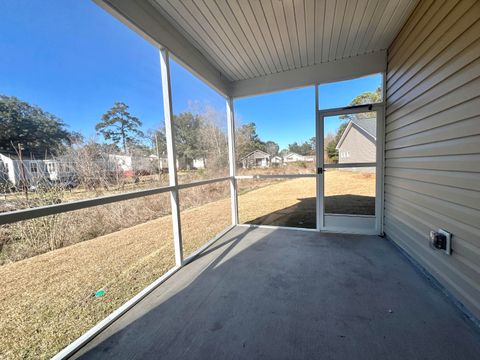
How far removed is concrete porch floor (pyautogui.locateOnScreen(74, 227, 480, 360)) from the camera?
1251 millimetres

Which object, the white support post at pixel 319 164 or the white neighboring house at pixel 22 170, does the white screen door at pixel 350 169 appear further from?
the white neighboring house at pixel 22 170

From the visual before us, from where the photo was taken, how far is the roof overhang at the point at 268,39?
1928 millimetres

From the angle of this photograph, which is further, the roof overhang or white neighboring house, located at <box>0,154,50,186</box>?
the roof overhang

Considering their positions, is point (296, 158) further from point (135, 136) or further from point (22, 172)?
point (22, 172)

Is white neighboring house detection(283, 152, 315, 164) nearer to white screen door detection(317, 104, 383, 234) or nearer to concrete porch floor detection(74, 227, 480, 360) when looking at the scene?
white screen door detection(317, 104, 383, 234)

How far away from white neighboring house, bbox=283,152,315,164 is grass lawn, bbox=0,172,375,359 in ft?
1.63

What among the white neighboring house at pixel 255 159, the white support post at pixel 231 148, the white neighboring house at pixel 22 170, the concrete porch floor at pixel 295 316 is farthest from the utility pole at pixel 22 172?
the white neighboring house at pixel 255 159

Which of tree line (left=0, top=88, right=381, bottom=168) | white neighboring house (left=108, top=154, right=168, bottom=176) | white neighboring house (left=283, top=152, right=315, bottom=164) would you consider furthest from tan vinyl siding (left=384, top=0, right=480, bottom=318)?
white neighboring house (left=108, top=154, right=168, bottom=176)

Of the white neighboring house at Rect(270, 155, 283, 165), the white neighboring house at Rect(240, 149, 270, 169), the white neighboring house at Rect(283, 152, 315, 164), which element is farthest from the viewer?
the white neighboring house at Rect(240, 149, 270, 169)

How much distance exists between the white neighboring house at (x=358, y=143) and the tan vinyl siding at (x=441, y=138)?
18.7 inches

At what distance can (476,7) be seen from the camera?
4.36 feet

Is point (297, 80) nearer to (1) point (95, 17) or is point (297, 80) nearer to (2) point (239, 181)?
(2) point (239, 181)

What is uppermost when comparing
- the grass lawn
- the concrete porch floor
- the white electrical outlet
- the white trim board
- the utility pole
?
the white trim board

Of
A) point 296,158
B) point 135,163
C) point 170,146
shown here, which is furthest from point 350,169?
point 135,163
